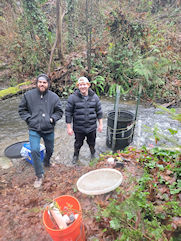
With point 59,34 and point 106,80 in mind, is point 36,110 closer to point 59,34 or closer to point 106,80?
point 106,80

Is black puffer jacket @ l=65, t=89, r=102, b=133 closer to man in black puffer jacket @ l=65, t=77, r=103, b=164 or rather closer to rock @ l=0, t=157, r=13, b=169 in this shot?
man in black puffer jacket @ l=65, t=77, r=103, b=164

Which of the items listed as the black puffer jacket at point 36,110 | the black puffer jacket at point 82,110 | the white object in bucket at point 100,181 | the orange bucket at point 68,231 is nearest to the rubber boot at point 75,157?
the black puffer jacket at point 82,110

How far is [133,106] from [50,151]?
18.6 ft

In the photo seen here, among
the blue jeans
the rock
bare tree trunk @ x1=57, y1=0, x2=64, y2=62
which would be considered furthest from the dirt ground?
bare tree trunk @ x1=57, y1=0, x2=64, y2=62

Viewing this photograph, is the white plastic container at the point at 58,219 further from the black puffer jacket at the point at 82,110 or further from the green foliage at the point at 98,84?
the green foliage at the point at 98,84

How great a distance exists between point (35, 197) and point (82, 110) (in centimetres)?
188

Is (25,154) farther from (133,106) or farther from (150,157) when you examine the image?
(133,106)

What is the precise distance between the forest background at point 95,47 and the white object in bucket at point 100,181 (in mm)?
5730

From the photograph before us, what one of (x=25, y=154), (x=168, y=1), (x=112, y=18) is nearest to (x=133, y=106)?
(x=112, y=18)

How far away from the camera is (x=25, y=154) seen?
3.61 meters

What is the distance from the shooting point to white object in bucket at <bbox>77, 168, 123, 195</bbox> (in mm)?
2028

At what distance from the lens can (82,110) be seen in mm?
3375

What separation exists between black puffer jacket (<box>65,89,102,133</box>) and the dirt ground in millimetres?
880

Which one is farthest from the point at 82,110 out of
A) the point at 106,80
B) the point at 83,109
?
the point at 106,80
